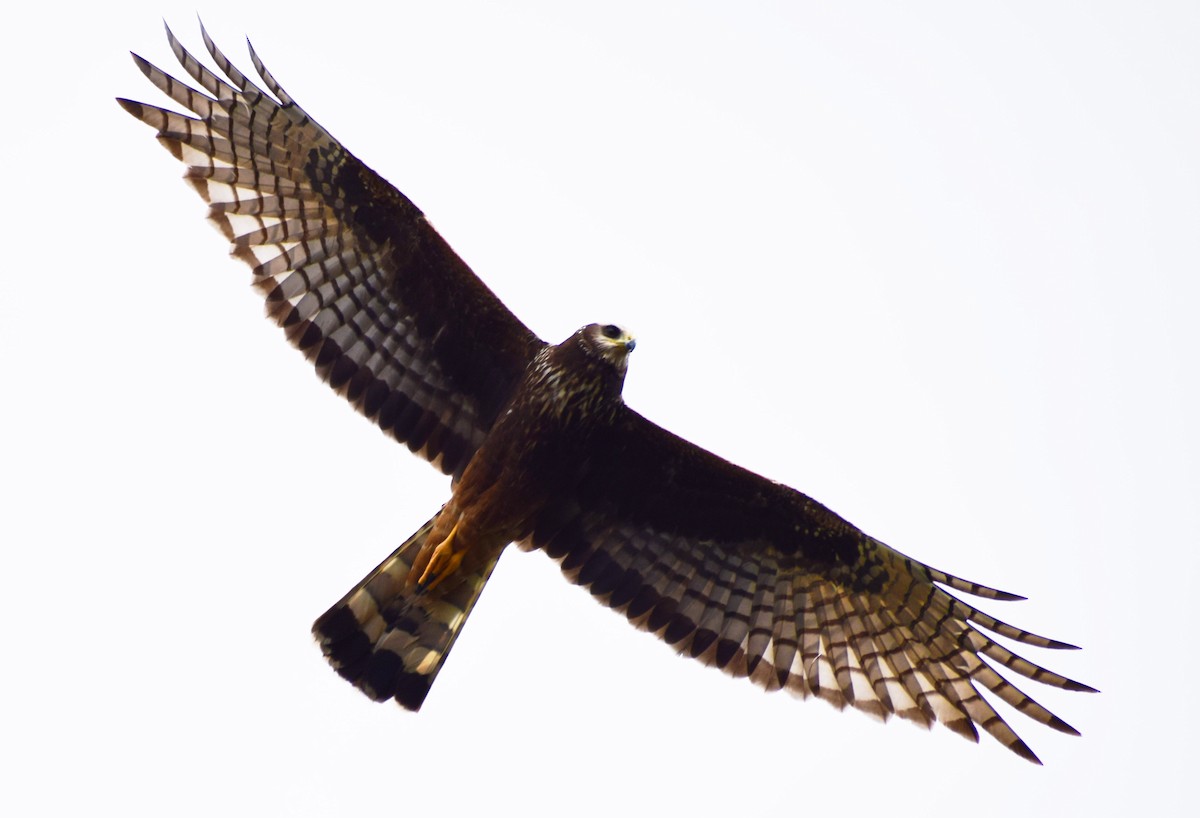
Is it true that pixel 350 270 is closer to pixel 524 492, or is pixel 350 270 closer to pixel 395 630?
pixel 524 492

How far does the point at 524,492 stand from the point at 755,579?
5.25 ft

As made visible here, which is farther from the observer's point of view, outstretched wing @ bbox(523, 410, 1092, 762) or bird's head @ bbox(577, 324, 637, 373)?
outstretched wing @ bbox(523, 410, 1092, 762)

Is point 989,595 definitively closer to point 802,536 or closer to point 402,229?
point 802,536

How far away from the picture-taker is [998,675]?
9227mm

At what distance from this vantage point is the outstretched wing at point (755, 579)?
31.3ft

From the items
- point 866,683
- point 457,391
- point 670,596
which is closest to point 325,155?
point 457,391

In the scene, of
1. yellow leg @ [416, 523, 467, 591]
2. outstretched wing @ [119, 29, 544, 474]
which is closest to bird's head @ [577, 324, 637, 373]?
outstretched wing @ [119, 29, 544, 474]

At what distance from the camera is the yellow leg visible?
30.2 ft

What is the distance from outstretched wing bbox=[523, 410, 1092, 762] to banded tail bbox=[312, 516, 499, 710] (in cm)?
76

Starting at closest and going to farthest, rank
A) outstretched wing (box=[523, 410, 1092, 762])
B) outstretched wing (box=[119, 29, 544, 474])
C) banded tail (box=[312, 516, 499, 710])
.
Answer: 1. outstretched wing (box=[119, 29, 544, 474])
2. banded tail (box=[312, 516, 499, 710])
3. outstretched wing (box=[523, 410, 1092, 762])

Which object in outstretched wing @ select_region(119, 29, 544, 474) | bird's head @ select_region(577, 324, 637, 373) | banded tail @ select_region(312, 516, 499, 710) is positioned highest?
bird's head @ select_region(577, 324, 637, 373)

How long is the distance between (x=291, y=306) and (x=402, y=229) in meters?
0.80

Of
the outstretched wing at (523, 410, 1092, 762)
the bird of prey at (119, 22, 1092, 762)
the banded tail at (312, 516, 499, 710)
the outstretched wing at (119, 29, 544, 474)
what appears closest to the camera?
the outstretched wing at (119, 29, 544, 474)

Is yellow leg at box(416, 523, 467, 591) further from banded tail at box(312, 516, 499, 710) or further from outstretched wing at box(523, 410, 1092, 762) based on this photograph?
outstretched wing at box(523, 410, 1092, 762)
